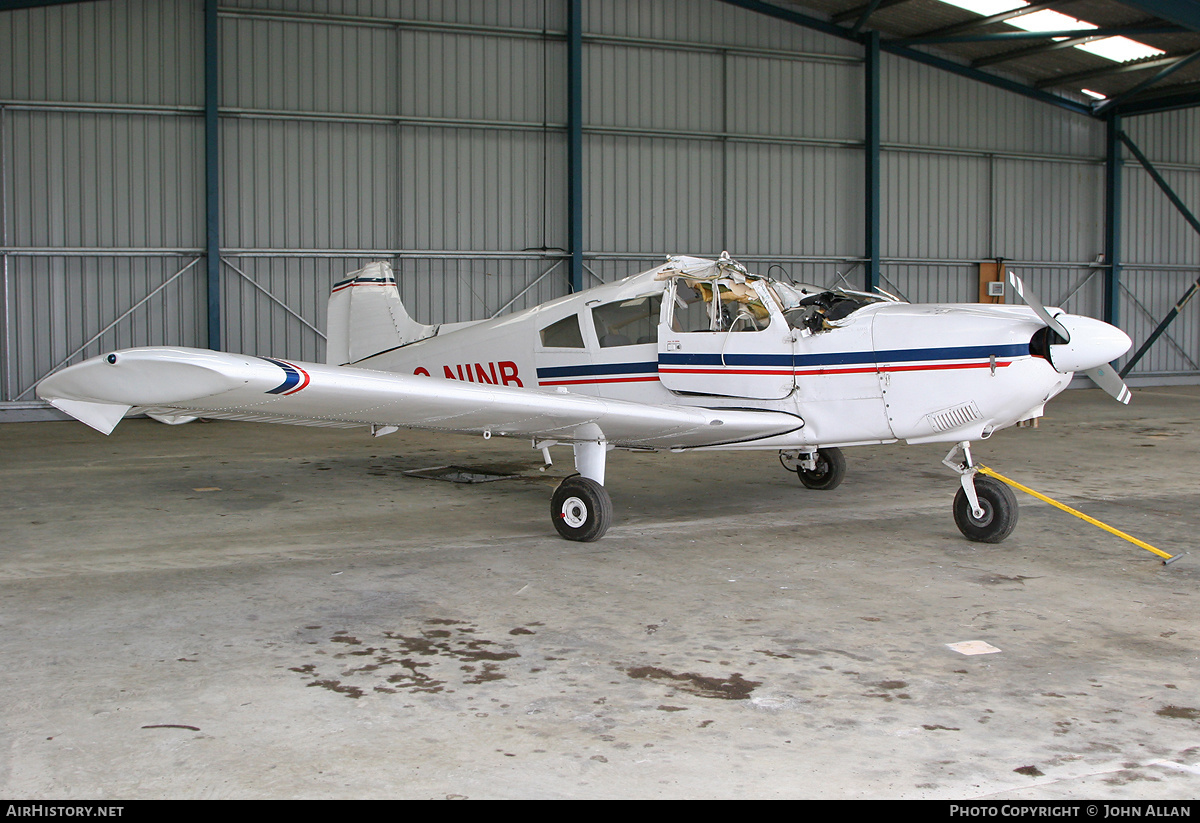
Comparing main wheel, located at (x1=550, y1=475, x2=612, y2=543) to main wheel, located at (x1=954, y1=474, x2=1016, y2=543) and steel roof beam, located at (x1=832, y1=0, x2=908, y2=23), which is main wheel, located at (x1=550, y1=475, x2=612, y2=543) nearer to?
main wheel, located at (x1=954, y1=474, x2=1016, y2=543)

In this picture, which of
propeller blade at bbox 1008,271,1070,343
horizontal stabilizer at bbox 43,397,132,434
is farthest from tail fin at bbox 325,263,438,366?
propeller blade at bbox 1008,271,1070,343

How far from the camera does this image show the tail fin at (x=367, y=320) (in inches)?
400

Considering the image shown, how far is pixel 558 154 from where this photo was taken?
59.0 feet

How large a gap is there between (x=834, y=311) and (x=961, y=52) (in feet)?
53.5

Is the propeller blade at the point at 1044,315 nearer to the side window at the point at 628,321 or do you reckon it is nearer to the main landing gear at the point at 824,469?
the side window at the point at 628,321

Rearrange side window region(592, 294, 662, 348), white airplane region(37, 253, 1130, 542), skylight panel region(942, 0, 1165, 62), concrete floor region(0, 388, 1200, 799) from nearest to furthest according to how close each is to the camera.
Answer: concrete floor region(0, 388, 1200, 799) → white airplane region(37, 253, 1130, 542) → side window region(592, 294, 662, 348) → skylight panel region(942, 0, 1165, 62)

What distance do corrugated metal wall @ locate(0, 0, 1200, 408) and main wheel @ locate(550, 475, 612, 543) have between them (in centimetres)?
1090

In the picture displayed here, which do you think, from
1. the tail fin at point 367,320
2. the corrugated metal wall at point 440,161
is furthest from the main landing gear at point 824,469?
the corrugated metal wall at point 440,161

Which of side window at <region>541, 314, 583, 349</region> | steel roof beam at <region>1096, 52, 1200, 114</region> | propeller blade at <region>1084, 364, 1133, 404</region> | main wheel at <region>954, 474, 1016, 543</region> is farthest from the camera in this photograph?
steel roof beam at <region>1096, 52, 1200, 114</region>

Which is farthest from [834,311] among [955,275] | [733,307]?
[955,275]

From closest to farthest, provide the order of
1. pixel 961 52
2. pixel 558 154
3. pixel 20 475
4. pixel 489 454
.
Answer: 1. pixel 20 475
2. pixel 489 454
3. pixel 558 154
4. pixel 961 52

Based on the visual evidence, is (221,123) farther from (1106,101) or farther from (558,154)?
(1106,101)

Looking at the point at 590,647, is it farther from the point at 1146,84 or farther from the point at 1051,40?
the point at 1146,84

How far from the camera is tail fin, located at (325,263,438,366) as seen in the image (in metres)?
10.1
